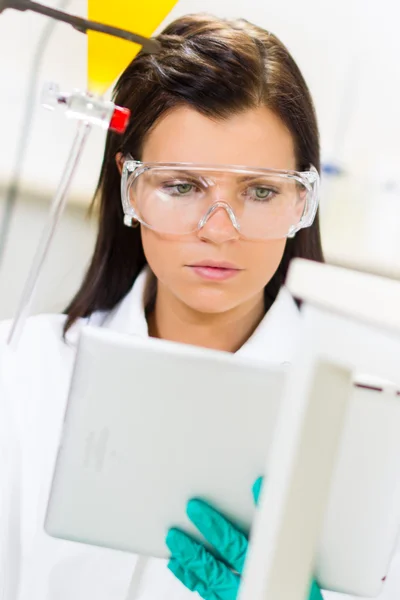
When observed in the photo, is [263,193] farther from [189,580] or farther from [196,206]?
[189,580]

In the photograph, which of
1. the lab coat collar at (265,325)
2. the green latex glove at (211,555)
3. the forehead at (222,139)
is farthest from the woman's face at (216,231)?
the green latex glove at (211,555)

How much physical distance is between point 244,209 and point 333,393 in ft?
2.18

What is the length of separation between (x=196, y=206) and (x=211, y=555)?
594 mm

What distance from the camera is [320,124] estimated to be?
164cm

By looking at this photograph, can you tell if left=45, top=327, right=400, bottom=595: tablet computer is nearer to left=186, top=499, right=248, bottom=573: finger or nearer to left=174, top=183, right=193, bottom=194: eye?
left=186, top=499, right=248, bottom=573: finger

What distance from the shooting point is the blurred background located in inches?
60.3

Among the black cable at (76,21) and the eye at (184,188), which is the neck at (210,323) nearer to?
the eye at (184,188)

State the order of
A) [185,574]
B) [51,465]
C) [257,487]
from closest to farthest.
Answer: [257,487]
[185,574]
[51,465]

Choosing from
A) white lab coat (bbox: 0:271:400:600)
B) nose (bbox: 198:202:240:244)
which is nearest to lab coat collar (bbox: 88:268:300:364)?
white lab coat (bbox: 0:271:400:600)

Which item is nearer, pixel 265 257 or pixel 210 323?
pixel 265 257

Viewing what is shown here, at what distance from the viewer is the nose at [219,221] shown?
112 centimetres

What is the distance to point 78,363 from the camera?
0.90 m

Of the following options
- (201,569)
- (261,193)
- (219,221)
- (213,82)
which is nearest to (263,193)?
(261,193)

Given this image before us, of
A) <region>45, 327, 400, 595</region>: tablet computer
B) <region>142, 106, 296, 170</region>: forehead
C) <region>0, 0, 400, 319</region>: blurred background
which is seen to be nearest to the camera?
<region>45, 327, 400, 595</region>: tablet computer
